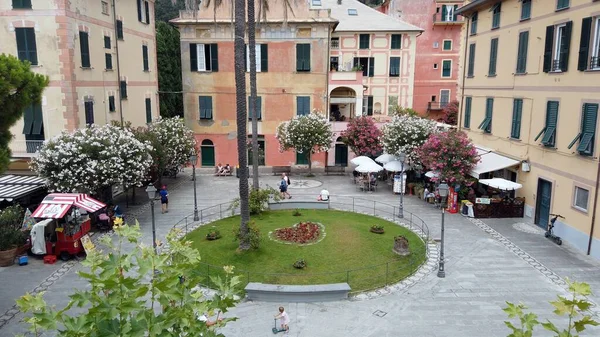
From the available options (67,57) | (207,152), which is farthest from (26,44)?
(207,152)

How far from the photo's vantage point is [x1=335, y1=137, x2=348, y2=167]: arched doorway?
40.6 meters

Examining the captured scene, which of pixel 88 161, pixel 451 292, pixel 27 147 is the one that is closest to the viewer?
pixel 451 292

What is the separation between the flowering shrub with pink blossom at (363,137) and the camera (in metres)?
35.0

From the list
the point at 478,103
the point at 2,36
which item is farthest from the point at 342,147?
the point at 2,36

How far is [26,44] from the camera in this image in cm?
2434

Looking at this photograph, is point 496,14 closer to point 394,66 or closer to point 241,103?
point 394,66

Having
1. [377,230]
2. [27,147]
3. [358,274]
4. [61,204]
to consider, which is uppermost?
[27,147]

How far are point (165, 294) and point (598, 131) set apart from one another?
20.1 metres

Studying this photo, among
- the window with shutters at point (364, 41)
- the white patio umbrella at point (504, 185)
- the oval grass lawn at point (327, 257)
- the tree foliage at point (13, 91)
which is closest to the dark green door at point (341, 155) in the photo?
the window with shutters at point (364, 41)

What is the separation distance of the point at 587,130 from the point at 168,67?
147 feet

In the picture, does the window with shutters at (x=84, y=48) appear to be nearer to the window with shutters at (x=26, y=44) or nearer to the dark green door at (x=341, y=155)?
the window with shutters at (x=26, y=44)

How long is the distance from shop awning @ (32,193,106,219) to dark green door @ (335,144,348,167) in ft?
77.8

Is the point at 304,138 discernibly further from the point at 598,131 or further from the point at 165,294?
the point at 165,294

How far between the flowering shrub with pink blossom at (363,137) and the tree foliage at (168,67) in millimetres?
24965
